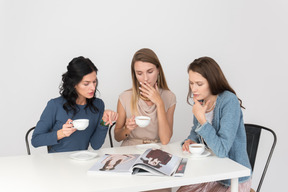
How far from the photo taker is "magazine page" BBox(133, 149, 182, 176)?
1.43 metres

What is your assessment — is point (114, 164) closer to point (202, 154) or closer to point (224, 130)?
point (202, 154)

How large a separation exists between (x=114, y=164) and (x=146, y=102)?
800mm

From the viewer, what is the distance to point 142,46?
282 centimetres

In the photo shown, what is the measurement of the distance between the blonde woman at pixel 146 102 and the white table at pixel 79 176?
545 millimetres

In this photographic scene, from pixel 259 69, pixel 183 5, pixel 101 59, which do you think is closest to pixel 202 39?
pixel 183 5

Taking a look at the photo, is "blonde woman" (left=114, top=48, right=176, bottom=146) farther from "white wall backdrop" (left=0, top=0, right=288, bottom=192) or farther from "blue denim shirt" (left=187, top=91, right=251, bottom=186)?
"white wall backdrop" (left=0, top=0, right=288, bottom=192)

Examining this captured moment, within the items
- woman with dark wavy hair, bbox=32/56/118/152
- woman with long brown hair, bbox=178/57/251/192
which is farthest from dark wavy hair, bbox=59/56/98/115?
woman with long brown hair, bbox=178/57/251/192

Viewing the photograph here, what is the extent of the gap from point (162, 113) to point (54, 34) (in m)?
1.19

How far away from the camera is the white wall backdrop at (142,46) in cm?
259

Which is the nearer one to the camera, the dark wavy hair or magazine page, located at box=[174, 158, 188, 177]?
magazine page, located at box=[174, 158, 188, 177]

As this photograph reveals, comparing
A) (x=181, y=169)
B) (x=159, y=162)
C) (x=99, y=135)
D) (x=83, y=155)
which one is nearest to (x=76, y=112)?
(x=99, y=135)

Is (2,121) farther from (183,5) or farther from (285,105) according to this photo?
(285,105)

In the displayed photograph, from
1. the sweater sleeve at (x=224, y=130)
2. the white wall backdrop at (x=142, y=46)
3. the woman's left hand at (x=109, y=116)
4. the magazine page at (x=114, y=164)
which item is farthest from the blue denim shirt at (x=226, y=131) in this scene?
the white wall backdrop at (x=142, y=46)

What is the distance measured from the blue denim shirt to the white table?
0.08m
